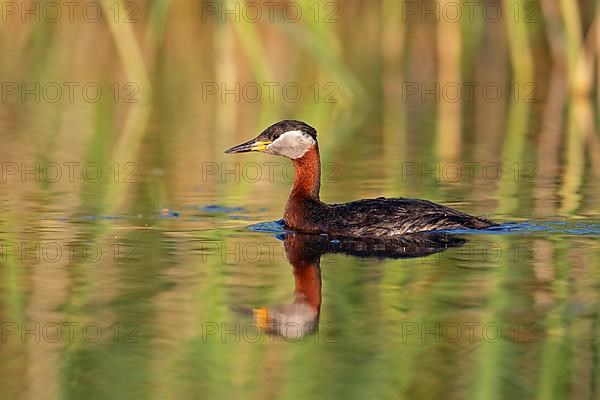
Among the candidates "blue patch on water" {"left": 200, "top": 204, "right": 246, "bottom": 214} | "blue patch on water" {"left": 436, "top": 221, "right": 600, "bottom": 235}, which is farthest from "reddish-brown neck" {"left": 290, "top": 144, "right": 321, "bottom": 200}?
"blue patch on water" {"left": 436, "top": 221, "right": 600, "bottom": 235}

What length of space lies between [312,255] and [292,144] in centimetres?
198

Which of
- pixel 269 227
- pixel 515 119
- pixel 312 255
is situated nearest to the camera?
pixel 312 255

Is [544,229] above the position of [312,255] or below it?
above

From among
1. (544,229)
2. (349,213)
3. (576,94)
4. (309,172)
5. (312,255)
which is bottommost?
(312,255)

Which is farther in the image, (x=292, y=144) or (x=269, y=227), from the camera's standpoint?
(x=292, y=144)

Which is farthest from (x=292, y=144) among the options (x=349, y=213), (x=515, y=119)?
(x=515, y=119)

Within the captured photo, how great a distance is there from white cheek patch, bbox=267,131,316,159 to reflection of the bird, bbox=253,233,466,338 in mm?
1005

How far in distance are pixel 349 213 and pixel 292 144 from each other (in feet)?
3.77

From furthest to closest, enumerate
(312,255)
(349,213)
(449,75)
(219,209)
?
(449,75) → (219,209) → (349,213) → (312,255)

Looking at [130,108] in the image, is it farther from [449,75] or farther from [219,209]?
[219,209]

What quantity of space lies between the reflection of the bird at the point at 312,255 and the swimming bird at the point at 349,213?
0.29 ft

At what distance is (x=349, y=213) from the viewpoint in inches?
432

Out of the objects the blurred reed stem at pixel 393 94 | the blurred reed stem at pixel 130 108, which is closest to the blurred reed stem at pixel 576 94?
the blurred reed stem at pixel 393 94

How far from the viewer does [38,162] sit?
1523cm
